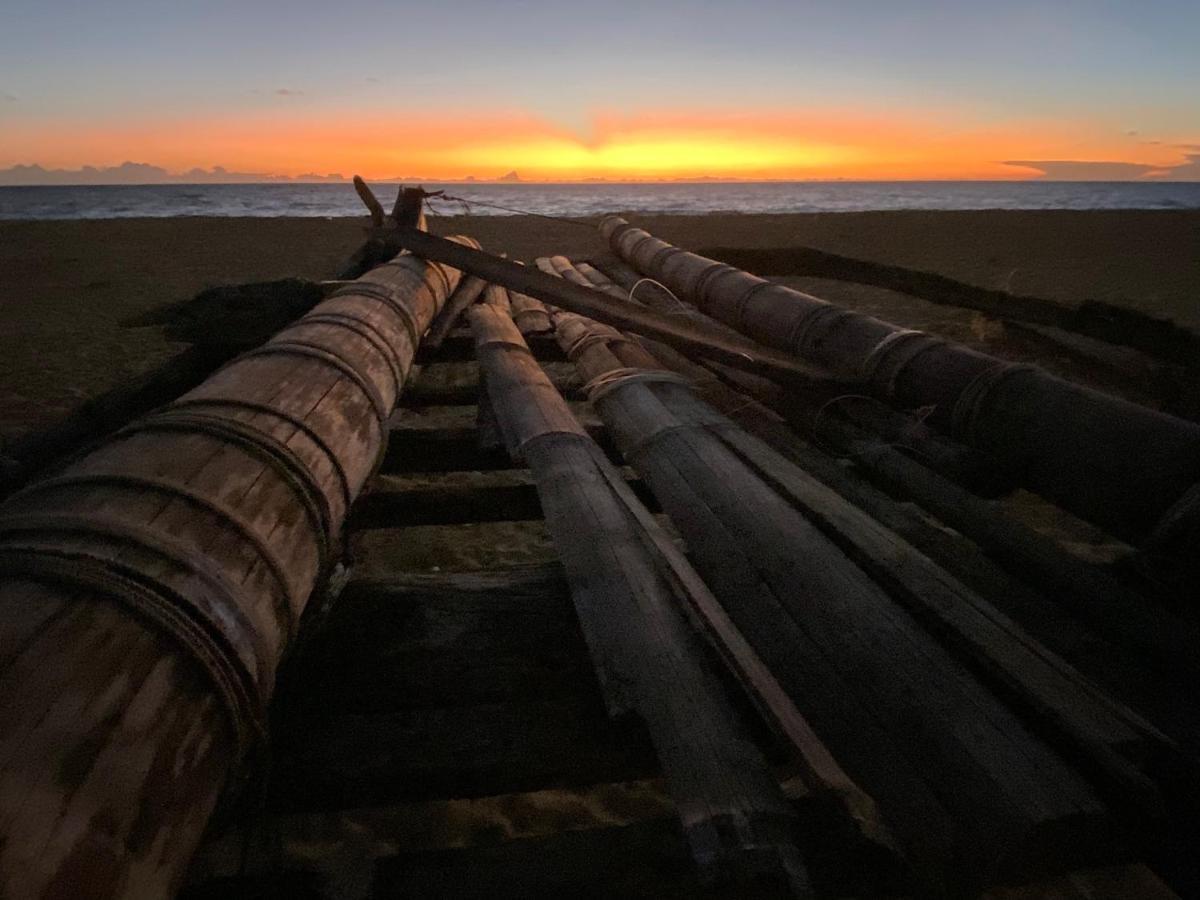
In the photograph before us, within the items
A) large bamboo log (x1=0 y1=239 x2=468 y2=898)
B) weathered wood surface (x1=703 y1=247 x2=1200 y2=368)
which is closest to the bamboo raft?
large bamboo log (x1=0 y1=239 x2=468 y2=898)

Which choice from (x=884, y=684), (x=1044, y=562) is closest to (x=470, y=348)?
(x=1044, y=562)

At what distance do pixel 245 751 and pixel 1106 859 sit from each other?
68.5 inches

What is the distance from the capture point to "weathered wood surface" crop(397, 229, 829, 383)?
3.65 metres

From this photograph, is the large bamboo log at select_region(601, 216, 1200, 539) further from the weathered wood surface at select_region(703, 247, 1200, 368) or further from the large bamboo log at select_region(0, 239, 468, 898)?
the weathered wood surface at select_region(703, 247, 1200, 368)

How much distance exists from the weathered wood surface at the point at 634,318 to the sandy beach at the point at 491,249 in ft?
15.1

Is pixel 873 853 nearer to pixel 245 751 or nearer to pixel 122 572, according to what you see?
pixel 245 751

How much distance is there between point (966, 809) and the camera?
1281 mm

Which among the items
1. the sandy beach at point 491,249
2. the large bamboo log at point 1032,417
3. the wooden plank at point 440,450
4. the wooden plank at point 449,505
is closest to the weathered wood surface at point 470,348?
A: the large bamboo log at point 1032,417

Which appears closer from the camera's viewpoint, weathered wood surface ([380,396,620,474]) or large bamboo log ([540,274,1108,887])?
large bamboo log ([540,274,1108,887])

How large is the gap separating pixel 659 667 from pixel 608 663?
0.13m

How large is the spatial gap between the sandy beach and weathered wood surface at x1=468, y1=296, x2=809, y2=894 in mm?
6210

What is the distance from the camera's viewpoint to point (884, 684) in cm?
157

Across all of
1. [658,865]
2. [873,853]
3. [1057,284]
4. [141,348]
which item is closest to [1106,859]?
[873,853]

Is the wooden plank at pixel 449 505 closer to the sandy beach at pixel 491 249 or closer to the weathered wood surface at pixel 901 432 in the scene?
the weathered wood surface at pixel 901 432
